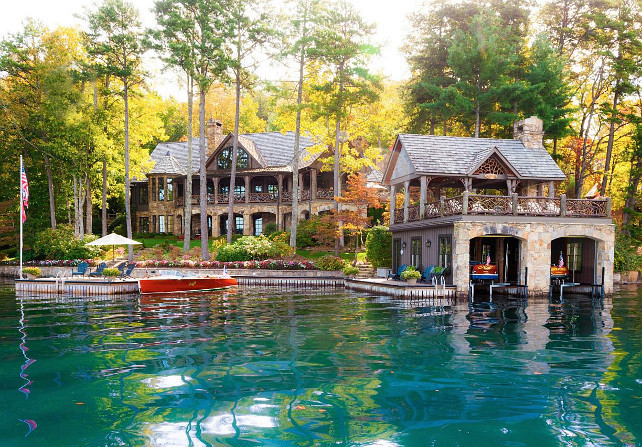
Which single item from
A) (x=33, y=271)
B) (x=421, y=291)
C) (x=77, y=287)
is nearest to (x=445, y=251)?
(x=421, y=291)

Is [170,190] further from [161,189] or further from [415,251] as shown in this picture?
[415,251]

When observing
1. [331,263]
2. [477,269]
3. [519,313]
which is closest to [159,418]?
[519,313]

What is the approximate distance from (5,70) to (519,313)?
4151 cm

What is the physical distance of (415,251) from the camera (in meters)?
29.2

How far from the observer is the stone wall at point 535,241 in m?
23.9

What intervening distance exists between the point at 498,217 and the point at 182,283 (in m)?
15.6

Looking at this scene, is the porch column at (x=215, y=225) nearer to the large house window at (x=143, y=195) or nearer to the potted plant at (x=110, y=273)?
the large house window at (x=143, y=195)

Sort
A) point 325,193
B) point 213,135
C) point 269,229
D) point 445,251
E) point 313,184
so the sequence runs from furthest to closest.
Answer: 1. point 213,135
2. point 313,184
3. point 269,229
4. point 325,193
5. point 445,251

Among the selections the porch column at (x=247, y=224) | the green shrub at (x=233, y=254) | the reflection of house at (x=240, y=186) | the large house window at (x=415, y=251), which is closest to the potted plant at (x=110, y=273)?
the green shrub at (x=233, y=254)

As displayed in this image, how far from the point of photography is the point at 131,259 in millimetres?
37688

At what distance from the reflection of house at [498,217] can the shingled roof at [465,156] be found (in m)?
0.05

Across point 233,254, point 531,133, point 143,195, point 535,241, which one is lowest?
point 233,254

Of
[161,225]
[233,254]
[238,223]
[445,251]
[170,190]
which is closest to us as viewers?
[445,251]

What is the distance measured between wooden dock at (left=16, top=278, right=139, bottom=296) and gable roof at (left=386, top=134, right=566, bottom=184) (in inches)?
610
